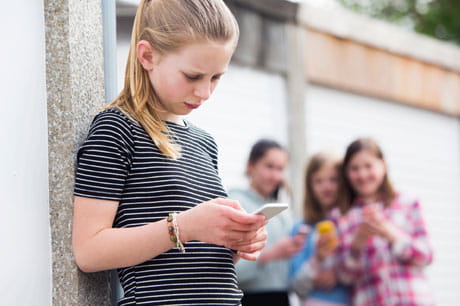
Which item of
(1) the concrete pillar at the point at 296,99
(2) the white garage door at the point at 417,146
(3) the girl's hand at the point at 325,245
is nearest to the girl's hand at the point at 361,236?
(3) the girl's hand at the point at 325,245

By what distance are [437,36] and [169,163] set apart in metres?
14.0

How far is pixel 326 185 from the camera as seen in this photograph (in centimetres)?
467

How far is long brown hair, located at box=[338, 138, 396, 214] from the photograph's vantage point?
4.40 metres

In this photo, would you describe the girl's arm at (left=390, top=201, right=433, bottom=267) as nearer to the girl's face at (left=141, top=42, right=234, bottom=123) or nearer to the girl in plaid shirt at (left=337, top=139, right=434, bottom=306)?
the girl in plaid shirt at (left=337, top=139, right=434, bottom=306)

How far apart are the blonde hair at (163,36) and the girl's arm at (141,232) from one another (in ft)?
0.64

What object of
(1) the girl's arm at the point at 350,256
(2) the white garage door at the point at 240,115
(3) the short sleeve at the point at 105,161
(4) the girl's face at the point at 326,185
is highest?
(2) the white garage door at the point at 240,115

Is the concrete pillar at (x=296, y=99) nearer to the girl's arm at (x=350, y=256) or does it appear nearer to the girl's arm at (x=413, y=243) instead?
the girl's arm at (x=350, y=256)

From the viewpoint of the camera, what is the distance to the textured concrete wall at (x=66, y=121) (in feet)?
5.51

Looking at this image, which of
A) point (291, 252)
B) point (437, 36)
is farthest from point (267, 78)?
point (437, 36)

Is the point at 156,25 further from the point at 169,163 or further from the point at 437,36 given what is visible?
the point at 437,36

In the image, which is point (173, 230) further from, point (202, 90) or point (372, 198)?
point (372, 198)

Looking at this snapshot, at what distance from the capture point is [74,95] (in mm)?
1739

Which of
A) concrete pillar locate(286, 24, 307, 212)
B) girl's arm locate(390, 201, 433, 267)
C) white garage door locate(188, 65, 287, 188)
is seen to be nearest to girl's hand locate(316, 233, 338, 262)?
girl's arm locate(390, 201, 433, 267)

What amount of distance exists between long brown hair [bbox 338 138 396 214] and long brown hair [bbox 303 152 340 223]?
0.38 ft
